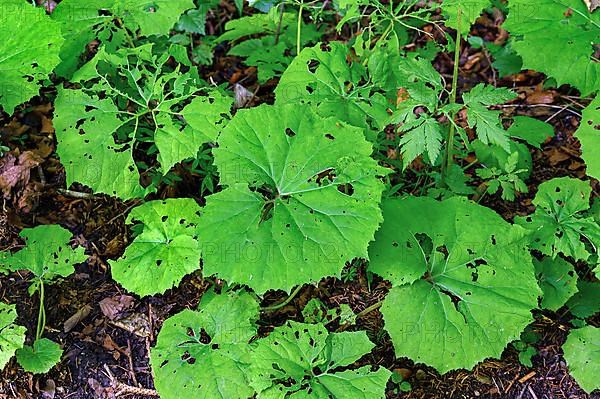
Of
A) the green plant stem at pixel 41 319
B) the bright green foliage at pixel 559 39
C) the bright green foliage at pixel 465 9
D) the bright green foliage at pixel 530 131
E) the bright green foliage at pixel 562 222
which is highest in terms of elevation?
the bright green foliage at pixel 465 9

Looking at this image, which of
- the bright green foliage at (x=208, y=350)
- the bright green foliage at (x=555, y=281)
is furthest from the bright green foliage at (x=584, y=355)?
the bright green foliage at (x=208, y=350)

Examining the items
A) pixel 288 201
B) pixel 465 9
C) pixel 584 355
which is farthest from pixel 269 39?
pixel 584 355

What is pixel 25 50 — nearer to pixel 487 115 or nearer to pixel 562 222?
pixel 487 115

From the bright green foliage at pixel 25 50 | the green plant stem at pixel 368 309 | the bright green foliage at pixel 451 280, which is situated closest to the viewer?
the bright green foliage at pixel 451 280

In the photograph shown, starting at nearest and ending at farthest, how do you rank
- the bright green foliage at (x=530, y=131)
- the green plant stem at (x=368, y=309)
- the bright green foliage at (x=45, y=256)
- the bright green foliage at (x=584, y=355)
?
the bright green foliage at (x=584, y=355), the green plant stem at (x=368, y=309), the bright green foliage at (x=45, y=256), the bright green foliage at (x=530, y=131)

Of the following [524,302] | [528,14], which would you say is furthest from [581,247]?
[528,14]

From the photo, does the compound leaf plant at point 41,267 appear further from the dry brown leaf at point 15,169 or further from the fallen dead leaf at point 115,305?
the dry brown leaf at point 15,169

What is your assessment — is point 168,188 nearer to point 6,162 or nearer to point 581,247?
Answer: point 6,162
